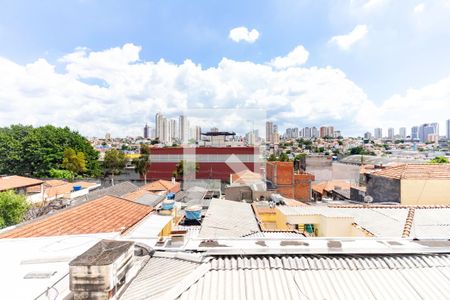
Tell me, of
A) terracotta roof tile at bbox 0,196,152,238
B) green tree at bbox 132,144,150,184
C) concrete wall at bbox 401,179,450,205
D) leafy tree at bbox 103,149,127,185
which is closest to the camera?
terracotta roof tile at bbox 0,196,152,238

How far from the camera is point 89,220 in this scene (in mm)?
7270

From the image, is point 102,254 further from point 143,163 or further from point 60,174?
point 60,174

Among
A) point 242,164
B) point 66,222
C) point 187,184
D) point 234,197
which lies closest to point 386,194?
point 234,197

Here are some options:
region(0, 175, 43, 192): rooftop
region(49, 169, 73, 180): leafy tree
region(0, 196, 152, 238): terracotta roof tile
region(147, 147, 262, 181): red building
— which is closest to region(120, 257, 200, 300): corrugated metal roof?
region(0, 196, 152, 238): terracotta roof tile

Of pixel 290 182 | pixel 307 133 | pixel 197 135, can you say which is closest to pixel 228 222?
pixel 290 182

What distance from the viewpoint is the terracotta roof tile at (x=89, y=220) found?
6.04 metres

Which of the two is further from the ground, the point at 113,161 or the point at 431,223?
the point at 113,161

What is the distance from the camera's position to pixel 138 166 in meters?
38.1

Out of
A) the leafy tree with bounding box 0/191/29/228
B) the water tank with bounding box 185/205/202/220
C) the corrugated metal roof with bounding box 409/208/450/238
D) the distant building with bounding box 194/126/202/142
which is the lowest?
the leafy tree with bounding box 0/191/29/228

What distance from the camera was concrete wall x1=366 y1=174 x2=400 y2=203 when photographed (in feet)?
35.1

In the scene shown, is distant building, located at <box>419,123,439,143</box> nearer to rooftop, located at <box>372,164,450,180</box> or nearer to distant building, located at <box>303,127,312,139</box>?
distant building, located at <box>303,127,312,139</box>

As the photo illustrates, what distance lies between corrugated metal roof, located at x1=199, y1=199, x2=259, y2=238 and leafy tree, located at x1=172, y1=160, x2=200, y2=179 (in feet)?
79.1

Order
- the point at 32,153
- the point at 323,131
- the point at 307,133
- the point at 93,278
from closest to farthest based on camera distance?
1. the point at 93,278
2. the point at 32,153
3. the point at 323,131
4. the point at 307,133

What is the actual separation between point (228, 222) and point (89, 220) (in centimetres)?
439
